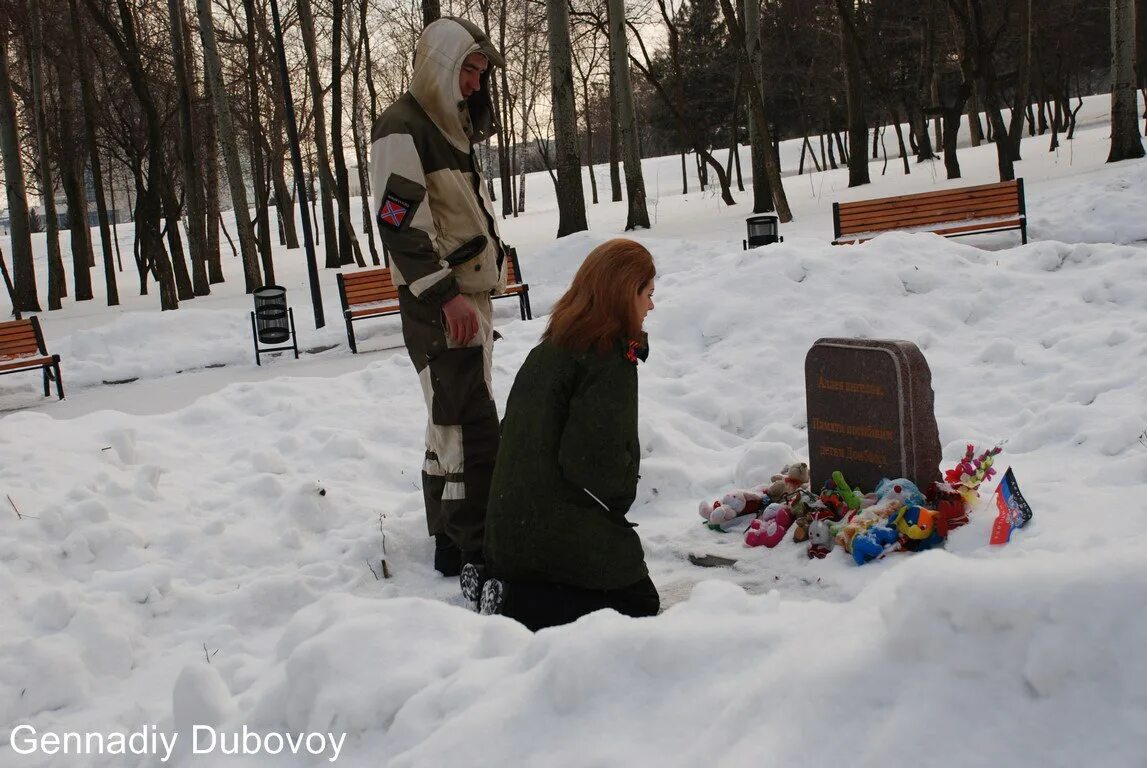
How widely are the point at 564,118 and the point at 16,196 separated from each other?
11.9 meters

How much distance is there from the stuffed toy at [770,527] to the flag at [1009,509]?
Result: 0.96 m

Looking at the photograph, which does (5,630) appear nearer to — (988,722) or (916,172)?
(988,722)

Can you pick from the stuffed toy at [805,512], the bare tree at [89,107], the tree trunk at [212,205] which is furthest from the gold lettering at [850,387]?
the tree trunk at [212,205]

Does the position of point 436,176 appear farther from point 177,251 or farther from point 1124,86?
point 177,251

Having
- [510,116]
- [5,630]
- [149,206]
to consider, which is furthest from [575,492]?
[510,116]

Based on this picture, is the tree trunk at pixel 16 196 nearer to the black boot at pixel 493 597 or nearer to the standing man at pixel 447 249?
the standing man at pixel 447 249

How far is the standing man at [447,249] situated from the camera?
4488mm

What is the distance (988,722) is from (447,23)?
11.7ft

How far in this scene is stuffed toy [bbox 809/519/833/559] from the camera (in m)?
4.81

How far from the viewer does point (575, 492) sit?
12.1 ft

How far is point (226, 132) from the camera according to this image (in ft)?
67.2

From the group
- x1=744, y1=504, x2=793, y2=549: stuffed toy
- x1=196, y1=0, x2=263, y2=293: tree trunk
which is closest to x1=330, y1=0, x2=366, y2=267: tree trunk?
x1=196, y1=0, x2=263, y2=293: tree trunk

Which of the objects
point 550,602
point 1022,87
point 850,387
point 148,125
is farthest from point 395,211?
point 1022,87

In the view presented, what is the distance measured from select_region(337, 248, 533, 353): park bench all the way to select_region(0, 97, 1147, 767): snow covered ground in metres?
0.47
